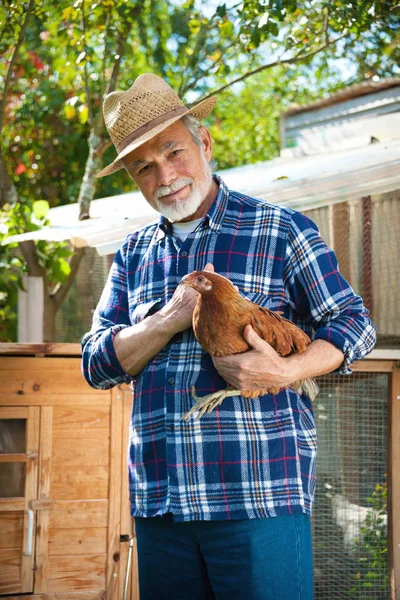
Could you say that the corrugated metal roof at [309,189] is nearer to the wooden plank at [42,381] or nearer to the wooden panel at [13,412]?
the wooden plank at [42,381]

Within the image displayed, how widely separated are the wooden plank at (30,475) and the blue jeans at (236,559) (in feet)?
4.22

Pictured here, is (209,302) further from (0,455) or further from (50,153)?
(50,153)

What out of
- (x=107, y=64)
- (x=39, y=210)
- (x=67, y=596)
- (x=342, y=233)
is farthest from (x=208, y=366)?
(x=107, y=64)

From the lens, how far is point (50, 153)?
887 cm

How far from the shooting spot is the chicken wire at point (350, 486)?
324 centimetres

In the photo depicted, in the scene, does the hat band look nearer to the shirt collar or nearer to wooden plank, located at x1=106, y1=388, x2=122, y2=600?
the shirt collar

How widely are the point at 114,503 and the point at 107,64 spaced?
201 inches

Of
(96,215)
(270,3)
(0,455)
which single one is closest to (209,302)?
(0,455)

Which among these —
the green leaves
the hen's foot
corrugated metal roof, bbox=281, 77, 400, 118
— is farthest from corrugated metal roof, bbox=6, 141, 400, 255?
corrugated metal roof, bbox=281, 77, 400, 118

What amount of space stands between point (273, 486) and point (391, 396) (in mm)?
1574

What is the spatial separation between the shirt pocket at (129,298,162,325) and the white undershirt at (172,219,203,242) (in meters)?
0.21

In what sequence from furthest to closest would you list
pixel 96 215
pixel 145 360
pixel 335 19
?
pixel 96 215
pixel 335 19
pixel 145 360

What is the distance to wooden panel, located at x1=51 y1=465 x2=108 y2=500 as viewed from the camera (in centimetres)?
312

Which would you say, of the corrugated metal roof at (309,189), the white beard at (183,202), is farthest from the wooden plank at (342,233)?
the white beard at (183,202)
